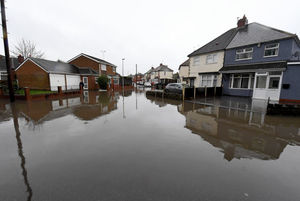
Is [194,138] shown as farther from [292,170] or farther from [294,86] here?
[294,86]

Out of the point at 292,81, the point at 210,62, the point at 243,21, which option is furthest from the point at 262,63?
the point at 243,21

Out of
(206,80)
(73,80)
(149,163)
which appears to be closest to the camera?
(149,163)

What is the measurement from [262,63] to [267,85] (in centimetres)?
233

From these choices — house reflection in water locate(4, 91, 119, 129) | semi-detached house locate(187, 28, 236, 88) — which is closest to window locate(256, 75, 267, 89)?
semi-detached house locate(187, 28, 236, 88)

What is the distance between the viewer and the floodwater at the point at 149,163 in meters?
2.45

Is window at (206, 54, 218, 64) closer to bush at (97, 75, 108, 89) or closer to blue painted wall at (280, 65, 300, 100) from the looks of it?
blue painted wall at (280, 65, 300, 100)

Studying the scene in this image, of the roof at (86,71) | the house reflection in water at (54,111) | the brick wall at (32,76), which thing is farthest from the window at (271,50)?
the brick wall at (32,76)

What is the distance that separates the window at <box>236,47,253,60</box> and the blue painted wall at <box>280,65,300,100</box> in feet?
13.5

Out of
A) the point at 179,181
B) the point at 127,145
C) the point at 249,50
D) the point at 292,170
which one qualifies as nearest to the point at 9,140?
the point at 127,145

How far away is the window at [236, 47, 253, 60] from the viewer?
47.0 feet

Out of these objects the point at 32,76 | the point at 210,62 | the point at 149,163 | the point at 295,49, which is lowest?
the point at 149,163

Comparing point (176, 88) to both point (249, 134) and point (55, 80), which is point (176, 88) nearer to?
point (249, 134)

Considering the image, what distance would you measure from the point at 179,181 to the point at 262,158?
2565 millimetres

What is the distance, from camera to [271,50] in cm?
1286
